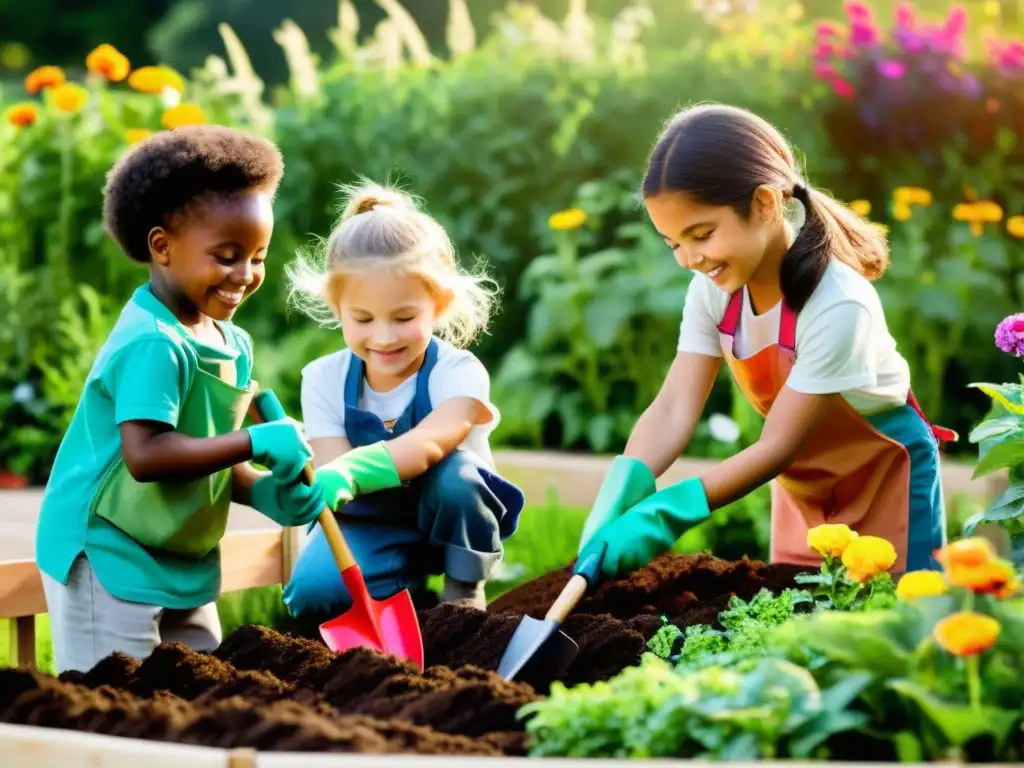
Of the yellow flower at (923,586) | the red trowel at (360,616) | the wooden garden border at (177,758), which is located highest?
the yellow flower at (923,586)

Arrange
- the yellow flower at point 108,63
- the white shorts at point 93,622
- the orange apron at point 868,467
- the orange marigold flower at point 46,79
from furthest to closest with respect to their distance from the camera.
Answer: the yellow flower at point 108,63 → the orange marigold flower at point 46,79 → the orange apron at point 868,467 → the white shorts at point 93,622

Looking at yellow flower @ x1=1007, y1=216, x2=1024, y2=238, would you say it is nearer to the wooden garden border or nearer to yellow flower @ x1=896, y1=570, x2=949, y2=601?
yellow flower @ x1=896, y1=570, x2=949, y2=601

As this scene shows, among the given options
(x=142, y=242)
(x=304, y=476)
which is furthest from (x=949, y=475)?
(x=142, y=242)

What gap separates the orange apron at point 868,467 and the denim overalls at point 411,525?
65cm

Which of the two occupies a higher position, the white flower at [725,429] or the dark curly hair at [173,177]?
the dark curly hair at [173,177]

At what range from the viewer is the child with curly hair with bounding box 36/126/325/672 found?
2492 millimetres

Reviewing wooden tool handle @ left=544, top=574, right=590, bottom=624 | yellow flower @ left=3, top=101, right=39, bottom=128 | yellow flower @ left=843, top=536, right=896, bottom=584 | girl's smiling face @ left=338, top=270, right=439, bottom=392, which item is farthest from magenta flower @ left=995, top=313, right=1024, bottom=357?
yellow flower @ left=3, top=101, right=39, bottom=128

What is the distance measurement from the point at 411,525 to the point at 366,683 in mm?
924

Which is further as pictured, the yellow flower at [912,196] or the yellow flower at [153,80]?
the yellow flower at [153,80]

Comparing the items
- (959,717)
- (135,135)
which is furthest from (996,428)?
(135,135)

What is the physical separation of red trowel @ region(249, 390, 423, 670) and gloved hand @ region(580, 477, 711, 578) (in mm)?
384

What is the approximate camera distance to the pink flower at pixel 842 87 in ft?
18.7

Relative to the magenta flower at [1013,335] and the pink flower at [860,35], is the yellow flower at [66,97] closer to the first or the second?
the pink flower at [860,35]

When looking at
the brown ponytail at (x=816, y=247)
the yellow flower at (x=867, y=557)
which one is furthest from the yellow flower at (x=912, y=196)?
the yellow flower at (x=867, y=557)
